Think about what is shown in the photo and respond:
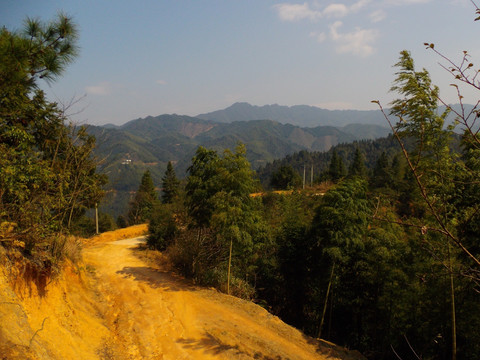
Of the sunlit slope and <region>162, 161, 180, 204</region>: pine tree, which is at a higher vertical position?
<region>162, 161, 180, 204</region>: pine tree

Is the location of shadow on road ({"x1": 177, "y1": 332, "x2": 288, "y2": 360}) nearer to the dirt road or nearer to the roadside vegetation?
the dirt road

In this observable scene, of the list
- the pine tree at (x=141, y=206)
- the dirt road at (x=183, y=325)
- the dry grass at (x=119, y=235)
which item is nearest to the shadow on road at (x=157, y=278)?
the dirt road at (x=183, y=325)

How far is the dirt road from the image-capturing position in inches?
285

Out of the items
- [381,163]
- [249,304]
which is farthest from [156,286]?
[381,163]

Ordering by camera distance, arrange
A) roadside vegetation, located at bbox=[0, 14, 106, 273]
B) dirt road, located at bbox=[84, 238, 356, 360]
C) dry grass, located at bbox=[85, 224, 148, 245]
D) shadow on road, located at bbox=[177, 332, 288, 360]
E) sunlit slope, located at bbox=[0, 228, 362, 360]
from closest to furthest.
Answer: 1. sunlit slope, located at bbox=[0, 228, 362, 360]
2. roadside vegetation, located at bbox=[0, 14, 106, 273]
3. dirt road, located at bbox=[84, 238, 356, 360]
4. shadow on road, located at bbox=[177, 332, 288, 360]
5. dry grass, located at bbox=[85, 224, 148, 245]

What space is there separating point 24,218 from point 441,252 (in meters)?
8.85

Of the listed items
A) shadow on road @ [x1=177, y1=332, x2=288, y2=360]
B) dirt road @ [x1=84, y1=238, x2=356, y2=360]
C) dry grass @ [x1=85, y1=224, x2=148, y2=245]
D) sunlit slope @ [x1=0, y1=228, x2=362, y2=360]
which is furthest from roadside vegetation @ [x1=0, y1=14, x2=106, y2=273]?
dry grass @ [x1=85, y1=224, x2=148, y2=245]

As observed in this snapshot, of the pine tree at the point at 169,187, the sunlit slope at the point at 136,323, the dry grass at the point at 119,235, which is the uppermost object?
the pine tree at the point at 169,187

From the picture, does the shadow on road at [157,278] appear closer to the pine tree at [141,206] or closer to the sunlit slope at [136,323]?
the sunlit slope at [136,323]

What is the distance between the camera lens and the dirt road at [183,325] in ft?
23.7

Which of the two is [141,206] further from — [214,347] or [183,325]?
[214,347]

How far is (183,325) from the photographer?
831cm

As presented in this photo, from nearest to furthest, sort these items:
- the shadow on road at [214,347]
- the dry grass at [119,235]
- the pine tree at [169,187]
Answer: the shadow on road at [214,347] < the dry grass at [119,235] < the pine tree at [169,187]

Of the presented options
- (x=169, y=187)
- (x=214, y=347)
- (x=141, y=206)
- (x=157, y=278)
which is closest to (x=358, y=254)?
(x=214, y=347)
